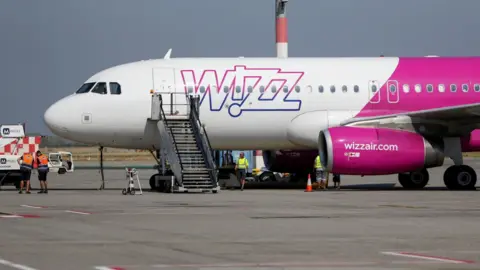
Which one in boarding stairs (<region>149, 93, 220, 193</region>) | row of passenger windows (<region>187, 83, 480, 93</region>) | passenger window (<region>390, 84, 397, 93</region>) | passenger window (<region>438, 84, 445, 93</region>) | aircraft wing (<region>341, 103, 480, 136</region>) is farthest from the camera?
passenger window (<region>438, 84, 445, 93</region>)

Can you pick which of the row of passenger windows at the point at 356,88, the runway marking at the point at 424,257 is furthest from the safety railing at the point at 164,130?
the runway marking at the point at 424,257

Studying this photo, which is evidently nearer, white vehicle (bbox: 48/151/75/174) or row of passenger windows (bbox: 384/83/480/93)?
row of passenger windows (bbox: 384/83/480/93)

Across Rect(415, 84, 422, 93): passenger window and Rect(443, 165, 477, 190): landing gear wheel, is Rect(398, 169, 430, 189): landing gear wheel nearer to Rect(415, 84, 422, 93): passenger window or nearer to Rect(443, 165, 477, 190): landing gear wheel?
Rect(443, 165, 477, 190): landing gear wheel

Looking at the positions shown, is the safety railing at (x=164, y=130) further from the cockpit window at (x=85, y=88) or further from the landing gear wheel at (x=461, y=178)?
the landing gear wheel at (x=461, y=178)

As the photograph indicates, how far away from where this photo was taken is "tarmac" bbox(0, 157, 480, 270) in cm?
1230

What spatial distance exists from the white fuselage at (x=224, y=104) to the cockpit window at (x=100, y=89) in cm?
13

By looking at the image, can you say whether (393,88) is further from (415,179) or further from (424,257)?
(424,257)

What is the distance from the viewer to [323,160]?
29.0 meters

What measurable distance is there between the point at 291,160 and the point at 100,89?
7413 millimetres

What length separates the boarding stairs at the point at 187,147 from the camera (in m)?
28.9

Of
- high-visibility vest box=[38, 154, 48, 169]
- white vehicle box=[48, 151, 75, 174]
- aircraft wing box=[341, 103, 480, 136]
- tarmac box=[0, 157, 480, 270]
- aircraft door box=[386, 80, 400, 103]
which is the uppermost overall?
aircraft door box=[386, 80, 400, 103]

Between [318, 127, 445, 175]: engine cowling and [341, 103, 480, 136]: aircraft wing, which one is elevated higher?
[341, 103, 480, 136]: aircraft wing

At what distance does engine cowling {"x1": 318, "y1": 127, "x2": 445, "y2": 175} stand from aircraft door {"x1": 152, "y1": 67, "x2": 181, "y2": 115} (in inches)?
184

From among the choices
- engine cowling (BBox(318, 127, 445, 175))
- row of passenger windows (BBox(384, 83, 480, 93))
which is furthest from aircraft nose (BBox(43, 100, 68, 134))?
row of passenger windows (BBox(384, 83, 480, 93))
